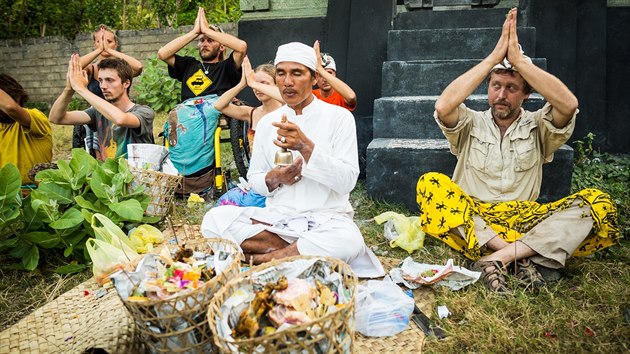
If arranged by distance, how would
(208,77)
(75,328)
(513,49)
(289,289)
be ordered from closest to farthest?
(289,289) → (75,328) → (513,49) → (208,77)

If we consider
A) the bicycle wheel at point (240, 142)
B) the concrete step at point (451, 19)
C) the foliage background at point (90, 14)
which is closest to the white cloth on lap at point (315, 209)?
the bicycle wheel at point (240, 142)

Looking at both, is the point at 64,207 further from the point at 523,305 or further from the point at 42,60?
the point at 42,60

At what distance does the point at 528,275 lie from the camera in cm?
306

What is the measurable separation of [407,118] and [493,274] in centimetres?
211

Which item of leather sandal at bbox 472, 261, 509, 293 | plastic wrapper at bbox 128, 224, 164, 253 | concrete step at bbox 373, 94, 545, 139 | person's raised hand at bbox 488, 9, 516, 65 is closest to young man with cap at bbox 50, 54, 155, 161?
plastic wrapper at bbox 128, 224, 164, 253

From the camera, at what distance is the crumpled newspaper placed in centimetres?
304

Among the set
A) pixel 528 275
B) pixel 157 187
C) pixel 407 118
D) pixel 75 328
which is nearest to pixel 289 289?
pixel 75 328

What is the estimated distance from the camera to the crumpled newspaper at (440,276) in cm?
304

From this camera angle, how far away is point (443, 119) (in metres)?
3.44

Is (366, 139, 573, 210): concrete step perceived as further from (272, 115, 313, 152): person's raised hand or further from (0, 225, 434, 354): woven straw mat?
(272, 115, 313, 152): person's raised hand

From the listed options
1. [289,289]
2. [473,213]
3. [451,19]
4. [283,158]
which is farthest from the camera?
[451,19]

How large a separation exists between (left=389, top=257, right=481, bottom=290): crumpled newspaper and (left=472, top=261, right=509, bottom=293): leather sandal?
0.20ft

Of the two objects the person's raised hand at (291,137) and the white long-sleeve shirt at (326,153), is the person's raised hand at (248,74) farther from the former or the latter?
the person's raised hand at (291,137)

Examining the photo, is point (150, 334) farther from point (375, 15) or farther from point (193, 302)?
point (375, 15)
